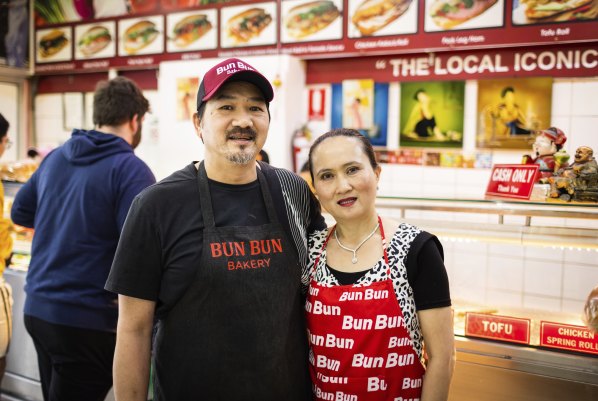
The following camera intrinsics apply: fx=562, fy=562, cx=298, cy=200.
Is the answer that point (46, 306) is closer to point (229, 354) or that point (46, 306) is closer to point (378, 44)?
point (229, 354)

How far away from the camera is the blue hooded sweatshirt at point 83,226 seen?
7.13 feet

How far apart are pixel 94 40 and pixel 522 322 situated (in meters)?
4.85

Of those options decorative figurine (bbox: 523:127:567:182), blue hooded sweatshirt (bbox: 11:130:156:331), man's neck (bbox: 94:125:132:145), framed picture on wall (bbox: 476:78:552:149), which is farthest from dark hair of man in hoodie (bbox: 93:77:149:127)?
framed picture on wall (bbox: 476:78:552:149)

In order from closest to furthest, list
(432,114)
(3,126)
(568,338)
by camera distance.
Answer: (568,338), (3,126), (432,114)

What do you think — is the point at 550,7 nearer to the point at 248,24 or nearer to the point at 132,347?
the point at 248,24

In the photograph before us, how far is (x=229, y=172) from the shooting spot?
156 centimetres

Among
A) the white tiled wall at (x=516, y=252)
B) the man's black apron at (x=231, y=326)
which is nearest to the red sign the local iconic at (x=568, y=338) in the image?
the white tiled wall at (x=516, y=252)

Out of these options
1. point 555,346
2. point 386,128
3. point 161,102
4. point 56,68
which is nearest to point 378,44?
point 386,128

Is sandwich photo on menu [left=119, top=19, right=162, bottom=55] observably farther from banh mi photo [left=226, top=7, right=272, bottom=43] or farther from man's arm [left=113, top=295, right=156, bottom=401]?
man's arm [left=113, top=295, right=156, bottom=401]

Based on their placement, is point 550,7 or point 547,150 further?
point 550,7

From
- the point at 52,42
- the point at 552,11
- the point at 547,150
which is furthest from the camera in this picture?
the point at 52,42

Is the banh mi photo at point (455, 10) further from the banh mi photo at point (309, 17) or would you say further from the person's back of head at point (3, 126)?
the person's back of head at point (3, 126)

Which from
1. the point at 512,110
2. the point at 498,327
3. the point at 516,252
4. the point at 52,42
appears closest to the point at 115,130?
the point at 498,327

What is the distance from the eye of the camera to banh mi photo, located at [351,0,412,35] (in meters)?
4.00
